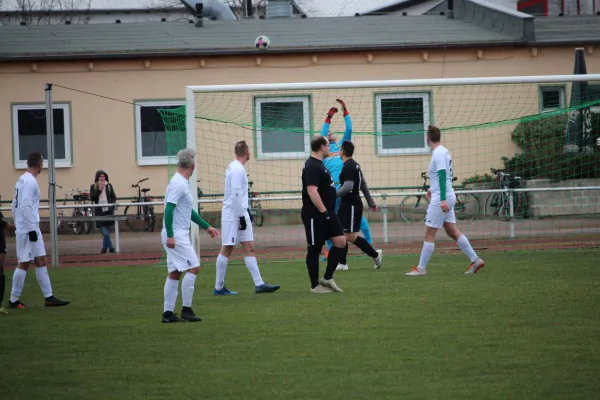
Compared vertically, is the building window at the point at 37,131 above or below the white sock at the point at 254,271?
above

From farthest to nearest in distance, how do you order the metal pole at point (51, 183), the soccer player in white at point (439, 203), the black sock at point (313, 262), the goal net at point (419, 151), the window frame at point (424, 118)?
the window frame at point (424, 118) < the goal net at point (419, 151) < the metal pole at point (51, 183) < the soccer player in white at point (439, 203) < the black sock at point (313, 262)

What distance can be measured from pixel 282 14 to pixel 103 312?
74.3 ft

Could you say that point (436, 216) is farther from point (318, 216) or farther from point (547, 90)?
point (547, 90)

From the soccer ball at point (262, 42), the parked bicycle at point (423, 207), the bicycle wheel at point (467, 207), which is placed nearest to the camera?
the parked bicycle at point (423, 207)

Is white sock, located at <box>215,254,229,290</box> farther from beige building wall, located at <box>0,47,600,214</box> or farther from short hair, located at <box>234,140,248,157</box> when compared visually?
beige building wall, located at <box>0,47,600,214</box>

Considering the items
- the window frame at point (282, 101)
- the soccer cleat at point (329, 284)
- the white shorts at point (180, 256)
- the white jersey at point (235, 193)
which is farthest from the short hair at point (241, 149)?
the window frame at point (282, 101)

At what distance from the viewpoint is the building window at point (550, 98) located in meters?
22.4

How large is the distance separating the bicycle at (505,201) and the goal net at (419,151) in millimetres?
34

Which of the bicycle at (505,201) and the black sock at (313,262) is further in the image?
the bicycle at (505,201)

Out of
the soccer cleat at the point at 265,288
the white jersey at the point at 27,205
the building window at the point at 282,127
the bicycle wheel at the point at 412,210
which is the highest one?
the building window at the point at 282,127

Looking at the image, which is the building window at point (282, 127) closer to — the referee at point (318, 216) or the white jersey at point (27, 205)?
the referee at point (318, 216)

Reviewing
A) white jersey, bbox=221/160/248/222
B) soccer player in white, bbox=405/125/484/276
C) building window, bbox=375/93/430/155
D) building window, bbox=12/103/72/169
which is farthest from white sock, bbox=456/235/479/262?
building window, bbox=12/103/72/169

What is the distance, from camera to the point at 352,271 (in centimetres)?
1397

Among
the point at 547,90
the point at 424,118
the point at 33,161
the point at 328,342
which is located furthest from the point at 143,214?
the point at 328,342
